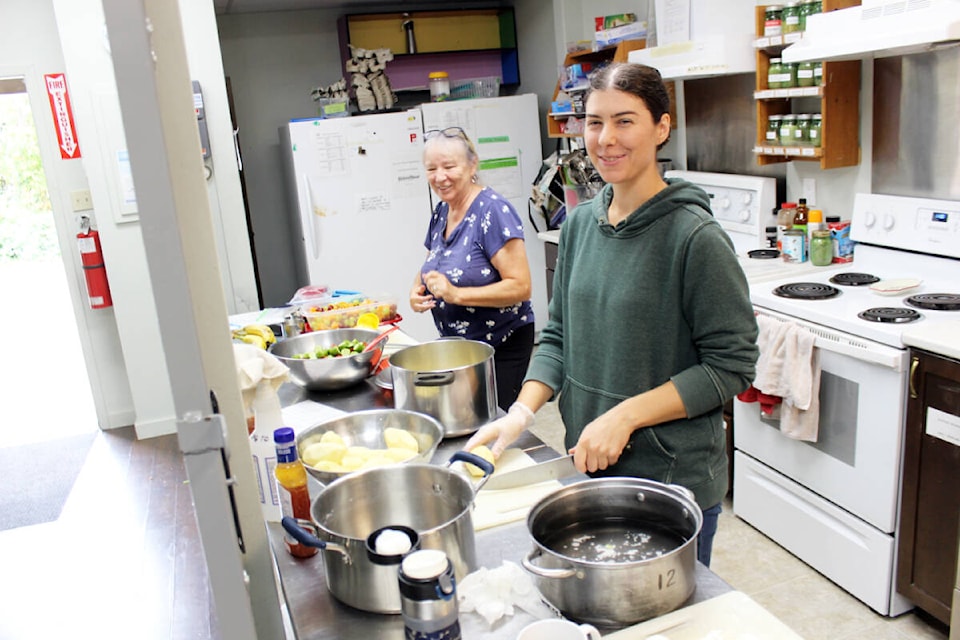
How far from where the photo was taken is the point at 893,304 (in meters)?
2.56

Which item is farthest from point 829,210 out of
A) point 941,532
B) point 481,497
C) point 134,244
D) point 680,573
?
point 134,244

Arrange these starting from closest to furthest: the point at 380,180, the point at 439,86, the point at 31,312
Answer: the point at 380,180 → the point at 439,86 → the point at 31,312

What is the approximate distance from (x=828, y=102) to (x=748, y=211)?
71cm

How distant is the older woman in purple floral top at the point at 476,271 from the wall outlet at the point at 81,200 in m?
2.83

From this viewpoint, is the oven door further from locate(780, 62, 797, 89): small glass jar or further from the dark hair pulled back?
the dark hair pulled back

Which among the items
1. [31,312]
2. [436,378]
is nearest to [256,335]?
[436,378]

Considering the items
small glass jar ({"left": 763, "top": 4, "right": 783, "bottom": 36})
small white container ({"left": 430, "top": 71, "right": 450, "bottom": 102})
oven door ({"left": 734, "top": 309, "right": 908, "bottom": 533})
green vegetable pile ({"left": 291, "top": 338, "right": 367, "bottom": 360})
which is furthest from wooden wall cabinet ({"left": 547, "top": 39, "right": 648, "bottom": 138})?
green vegetable pile ({"left": 291, "top": 338, "right": 367, "bottom": 360})

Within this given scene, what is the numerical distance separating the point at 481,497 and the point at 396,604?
0.39 metres

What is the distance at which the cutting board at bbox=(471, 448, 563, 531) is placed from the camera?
1.37 metres

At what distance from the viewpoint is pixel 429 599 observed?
36.4 inches

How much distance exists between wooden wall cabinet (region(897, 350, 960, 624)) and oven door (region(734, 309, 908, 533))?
40mm

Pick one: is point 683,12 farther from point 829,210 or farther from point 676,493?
point 676,493

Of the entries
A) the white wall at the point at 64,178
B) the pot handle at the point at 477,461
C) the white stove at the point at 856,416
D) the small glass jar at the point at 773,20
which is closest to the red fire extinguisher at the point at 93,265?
the white wall at the point at 64,178

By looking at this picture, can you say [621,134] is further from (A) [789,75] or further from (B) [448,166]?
(A) [789,75]
